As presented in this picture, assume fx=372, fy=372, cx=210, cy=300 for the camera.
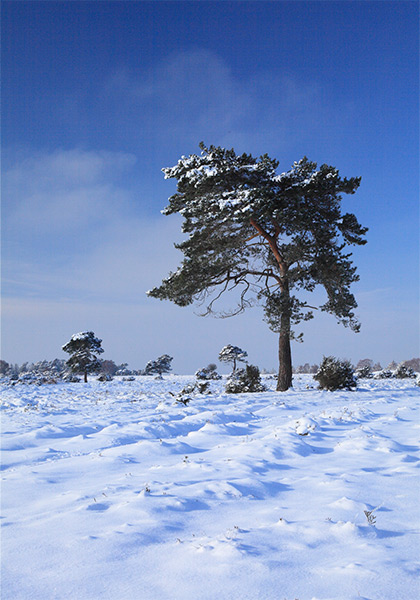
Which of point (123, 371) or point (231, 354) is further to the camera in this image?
point (123, 371)

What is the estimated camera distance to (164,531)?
272 cm

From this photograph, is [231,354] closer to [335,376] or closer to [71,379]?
[71,379]

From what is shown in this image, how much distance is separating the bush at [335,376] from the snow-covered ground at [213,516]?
31.6 feet

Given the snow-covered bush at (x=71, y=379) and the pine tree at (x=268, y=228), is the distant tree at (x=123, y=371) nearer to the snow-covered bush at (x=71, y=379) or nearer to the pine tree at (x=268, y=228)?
the snow-covered bush at (x=71, y=379)

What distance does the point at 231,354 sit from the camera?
149ft

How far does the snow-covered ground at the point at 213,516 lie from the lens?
2074 mm

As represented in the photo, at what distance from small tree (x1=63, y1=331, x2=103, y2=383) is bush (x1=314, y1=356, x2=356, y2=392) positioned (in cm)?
2655

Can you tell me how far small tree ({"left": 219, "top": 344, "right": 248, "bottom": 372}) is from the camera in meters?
45.5

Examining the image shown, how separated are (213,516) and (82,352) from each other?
119ft

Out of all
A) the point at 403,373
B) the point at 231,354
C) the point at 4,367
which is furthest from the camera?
the point at 4,367

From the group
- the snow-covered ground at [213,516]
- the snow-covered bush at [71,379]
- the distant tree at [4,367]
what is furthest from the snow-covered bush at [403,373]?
the distant tree at [4,367]

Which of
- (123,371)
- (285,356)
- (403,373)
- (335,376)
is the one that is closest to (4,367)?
(123,371)

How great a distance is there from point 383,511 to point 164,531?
1.80m

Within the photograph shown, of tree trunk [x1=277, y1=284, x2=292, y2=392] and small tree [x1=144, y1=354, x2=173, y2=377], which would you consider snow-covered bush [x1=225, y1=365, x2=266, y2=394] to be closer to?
tree trunk [x1=277, y1=284, x2=292, y2=392]
